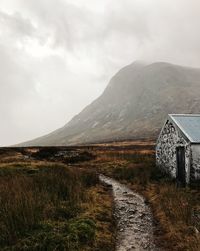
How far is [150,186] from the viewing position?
20.4 metres

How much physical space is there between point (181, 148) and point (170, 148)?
1.96 meters

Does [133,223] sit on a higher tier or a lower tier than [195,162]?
lower

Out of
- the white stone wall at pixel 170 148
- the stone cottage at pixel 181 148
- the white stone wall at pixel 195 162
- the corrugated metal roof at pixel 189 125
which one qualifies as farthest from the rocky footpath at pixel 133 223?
the corrugated metal roof at pixel 189 125

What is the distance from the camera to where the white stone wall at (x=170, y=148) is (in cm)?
2150

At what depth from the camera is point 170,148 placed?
80.7 ft

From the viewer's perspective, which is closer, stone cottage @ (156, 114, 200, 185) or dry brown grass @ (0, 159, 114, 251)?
dry brown grass @ (0, 159, 114, 251)

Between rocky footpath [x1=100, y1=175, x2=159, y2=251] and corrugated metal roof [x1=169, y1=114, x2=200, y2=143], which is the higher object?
corrugated metal roof [x1=169, y1=114, x2=200, y2=143]

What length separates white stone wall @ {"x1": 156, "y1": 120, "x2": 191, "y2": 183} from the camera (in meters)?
21.5

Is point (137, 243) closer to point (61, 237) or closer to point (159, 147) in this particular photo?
point (61, 237)

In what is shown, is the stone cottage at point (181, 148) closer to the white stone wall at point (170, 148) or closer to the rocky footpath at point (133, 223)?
the white stone wall at point (170, 148)

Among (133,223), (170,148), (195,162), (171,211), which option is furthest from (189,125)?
(133,223)

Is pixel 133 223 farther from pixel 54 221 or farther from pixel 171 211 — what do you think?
pixel 54 221

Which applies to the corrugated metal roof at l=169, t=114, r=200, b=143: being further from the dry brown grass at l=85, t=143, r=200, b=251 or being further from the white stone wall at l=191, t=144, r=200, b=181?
the dry brown grass at l=85, t=143, r=200, b=251

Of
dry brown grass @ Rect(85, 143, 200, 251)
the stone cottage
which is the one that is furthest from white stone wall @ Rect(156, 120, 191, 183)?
dry brown grass @ Rect(85, 143, 200, 251)
